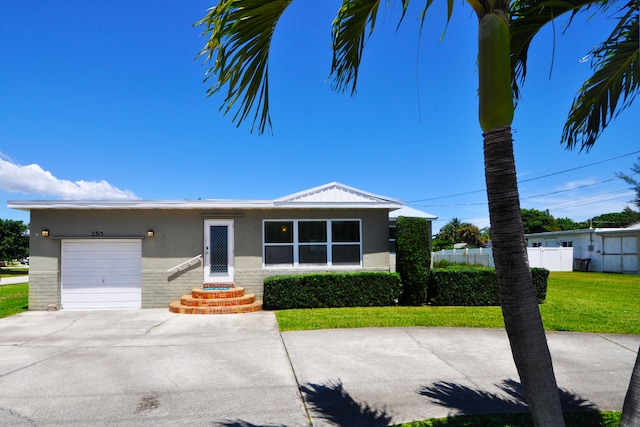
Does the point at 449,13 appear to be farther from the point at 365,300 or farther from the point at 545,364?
the point at 365,300

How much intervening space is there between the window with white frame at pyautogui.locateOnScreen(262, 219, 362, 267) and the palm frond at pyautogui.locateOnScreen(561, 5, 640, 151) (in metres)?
7.89

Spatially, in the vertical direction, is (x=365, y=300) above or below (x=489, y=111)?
below

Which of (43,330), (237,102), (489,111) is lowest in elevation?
(43,330)

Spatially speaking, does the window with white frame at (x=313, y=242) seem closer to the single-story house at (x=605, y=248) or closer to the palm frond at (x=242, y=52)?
the palm frond at (x=242, y=52)

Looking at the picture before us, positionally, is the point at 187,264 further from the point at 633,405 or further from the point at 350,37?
Answer: the point at 633,405

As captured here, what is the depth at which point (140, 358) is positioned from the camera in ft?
19.7

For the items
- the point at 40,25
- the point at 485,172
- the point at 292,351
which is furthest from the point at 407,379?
the point at 40,25

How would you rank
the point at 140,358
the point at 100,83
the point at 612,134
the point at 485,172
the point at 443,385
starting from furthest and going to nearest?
the point at 100,83 < the point at 140,358 < the point at 443,385 < the point at 612,134 < the point at 485,172

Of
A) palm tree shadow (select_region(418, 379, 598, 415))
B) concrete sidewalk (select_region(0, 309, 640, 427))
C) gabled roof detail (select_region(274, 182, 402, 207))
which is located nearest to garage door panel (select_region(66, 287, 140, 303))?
concrete sidewalk (select_region(0, 309, 640, 427))

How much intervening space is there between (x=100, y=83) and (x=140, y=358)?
7.79 m

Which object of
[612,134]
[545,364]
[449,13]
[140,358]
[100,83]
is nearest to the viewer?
[545,364]

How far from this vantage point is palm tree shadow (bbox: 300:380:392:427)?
3766 mm

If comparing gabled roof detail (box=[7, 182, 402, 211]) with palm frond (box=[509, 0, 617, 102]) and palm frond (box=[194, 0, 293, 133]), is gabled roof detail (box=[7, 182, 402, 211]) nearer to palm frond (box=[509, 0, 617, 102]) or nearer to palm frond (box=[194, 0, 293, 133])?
palm frond (box=[509, 0, 617, 102])

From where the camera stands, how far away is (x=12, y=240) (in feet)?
96.1
